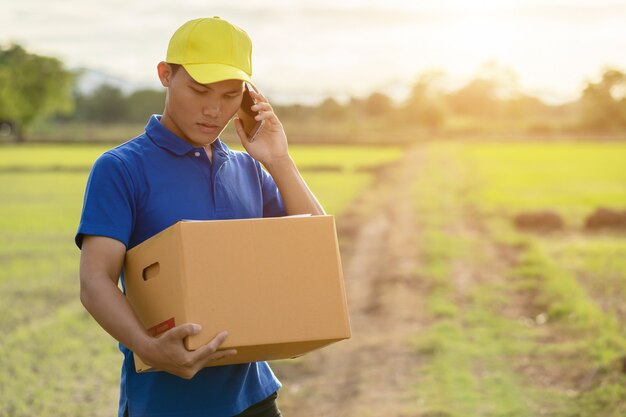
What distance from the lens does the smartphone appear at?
253cm

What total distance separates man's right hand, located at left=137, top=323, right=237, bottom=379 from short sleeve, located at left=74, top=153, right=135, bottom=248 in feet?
0.91

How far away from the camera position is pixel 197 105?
225cm

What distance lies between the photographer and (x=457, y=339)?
25.1 ft

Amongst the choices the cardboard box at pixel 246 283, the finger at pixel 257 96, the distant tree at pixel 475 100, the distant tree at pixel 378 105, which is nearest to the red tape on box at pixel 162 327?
the cardboard box at pixel 246 283

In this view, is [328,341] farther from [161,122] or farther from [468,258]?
[468,258]

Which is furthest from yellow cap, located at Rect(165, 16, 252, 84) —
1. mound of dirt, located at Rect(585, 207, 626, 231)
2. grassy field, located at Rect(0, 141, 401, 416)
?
mound of dirt, located at Rect(585, 207, 626, 231)

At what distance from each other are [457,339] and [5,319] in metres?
4.18

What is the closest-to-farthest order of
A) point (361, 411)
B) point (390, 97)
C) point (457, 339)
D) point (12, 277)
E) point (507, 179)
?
point (361, 411)
point (457, 339)
point (12, 277)
point (507, 179)
point (390, 97)

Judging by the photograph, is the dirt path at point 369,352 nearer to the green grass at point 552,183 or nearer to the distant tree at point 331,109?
the green grass at point 552,183

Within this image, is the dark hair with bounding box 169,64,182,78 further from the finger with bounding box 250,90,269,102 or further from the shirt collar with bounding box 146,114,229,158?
the finger with bounding box 250,90,269,102

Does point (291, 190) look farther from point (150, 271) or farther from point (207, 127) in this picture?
point (150, 271)

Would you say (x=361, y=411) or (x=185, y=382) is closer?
(x=185, y=382)

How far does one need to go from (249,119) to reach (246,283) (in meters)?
0.62

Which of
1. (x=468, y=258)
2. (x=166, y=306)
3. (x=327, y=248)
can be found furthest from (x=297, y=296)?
(x=468, y=258)
